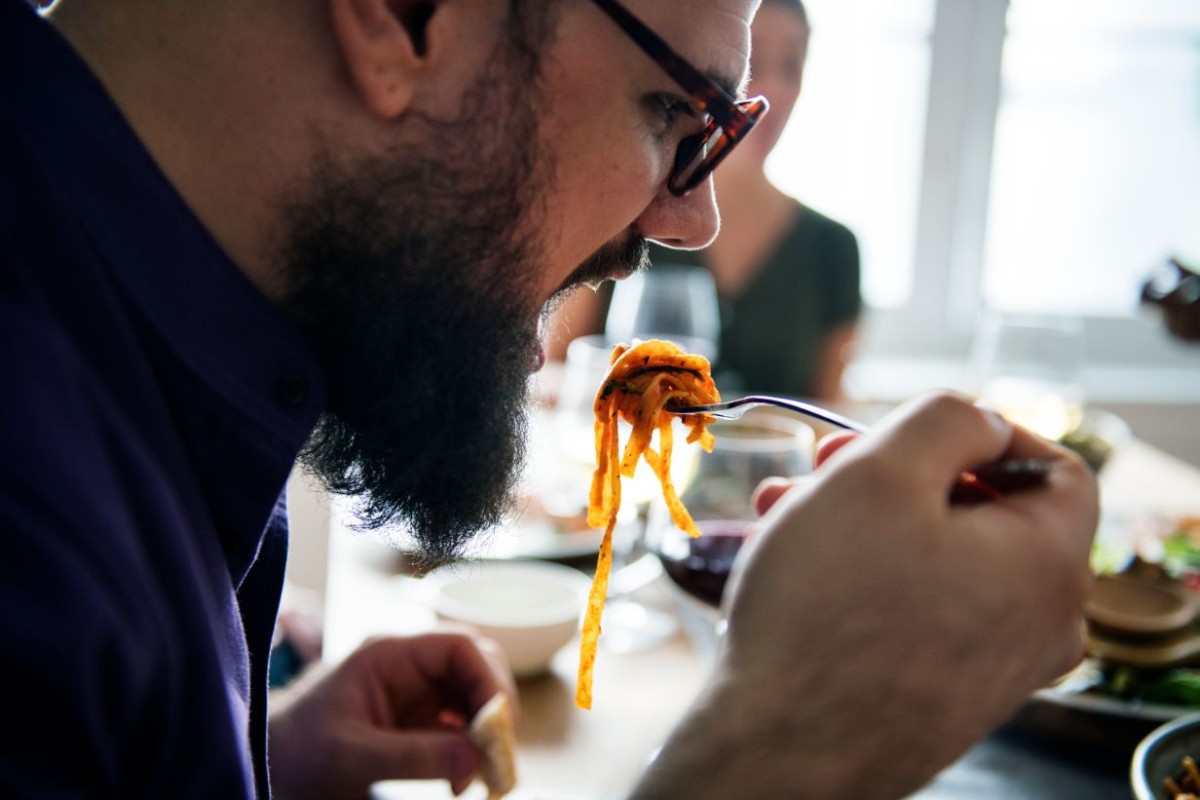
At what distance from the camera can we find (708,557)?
103 centimetres

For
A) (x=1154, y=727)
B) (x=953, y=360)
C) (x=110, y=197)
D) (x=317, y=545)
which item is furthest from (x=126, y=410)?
(x=953, y=360)

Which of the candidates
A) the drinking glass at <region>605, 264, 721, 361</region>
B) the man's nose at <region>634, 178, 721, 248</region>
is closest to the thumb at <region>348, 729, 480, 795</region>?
the man's nose at <region>634, 178, 721, 248</region>

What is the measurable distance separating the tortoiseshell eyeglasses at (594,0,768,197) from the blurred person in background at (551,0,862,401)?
5.88 feet

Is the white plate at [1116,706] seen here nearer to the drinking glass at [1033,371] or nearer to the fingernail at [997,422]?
the fingernail at [997,422]

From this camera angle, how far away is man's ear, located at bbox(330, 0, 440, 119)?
1.96 feet

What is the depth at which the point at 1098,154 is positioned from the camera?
3.15m

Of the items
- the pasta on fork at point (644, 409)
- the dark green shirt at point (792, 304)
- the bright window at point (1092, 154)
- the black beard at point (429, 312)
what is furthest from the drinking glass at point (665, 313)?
the bright window at point (1092, 154)

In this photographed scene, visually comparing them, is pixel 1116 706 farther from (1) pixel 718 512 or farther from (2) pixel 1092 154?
(2) pixel 1092 154

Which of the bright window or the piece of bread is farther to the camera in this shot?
the bright window

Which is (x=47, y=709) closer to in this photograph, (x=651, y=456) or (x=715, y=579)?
(x=651, y=456)

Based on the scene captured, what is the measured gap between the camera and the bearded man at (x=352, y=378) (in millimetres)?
477

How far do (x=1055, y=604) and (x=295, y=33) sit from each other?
1.87 ft

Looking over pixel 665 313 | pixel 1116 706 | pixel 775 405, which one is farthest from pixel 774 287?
pixel 775 405

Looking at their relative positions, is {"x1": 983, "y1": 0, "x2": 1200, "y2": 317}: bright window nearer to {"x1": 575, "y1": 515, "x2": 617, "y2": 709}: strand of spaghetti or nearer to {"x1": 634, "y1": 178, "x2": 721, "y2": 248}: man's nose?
{"x1": 634, "y1": 178, "x2": 721, "y2": 248}: man's nose
